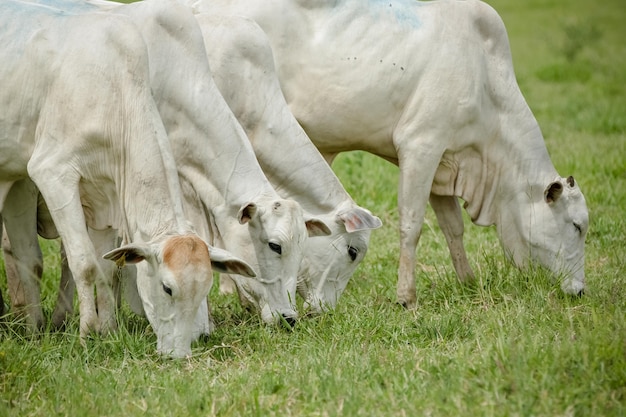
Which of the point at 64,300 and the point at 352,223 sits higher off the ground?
the point at 352,223

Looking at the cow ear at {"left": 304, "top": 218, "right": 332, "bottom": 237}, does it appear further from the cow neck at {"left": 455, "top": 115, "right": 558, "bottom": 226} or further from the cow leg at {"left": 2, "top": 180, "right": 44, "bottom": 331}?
the cow leg at {"left": 2, "top": 180, "right": 44, "bottom": 331}

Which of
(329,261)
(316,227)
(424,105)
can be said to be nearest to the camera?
(316,227)

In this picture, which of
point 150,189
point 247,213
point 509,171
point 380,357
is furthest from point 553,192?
A: point 150,189

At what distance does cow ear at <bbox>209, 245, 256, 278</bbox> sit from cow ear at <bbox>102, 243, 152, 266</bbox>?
334mm

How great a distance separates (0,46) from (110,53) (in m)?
0.65

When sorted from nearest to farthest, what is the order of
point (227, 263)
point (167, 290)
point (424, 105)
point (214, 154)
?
point (167, 290) → point (227, 263) → point (214, 154) → point (424, 105)

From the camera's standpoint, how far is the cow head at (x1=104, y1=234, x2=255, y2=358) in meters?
Result: 5.38

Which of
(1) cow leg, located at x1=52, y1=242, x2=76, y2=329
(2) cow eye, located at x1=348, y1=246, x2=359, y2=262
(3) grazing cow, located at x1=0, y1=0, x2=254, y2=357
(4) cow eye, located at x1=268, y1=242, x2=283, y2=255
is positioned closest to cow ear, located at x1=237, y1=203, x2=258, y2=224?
(4) cow eye, located at x1=268, y1=242, x2=283, y2=255

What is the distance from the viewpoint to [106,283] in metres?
5.82

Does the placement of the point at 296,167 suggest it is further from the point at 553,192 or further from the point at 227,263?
the point at 553,192

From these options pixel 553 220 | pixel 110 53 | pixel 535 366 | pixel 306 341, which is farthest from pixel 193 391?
pixel 553 220

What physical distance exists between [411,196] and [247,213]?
1580 mm

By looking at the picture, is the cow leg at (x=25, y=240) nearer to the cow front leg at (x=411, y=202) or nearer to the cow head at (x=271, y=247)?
the cow head at (x=271, y=247)

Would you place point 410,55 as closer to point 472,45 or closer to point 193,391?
point 472,45
